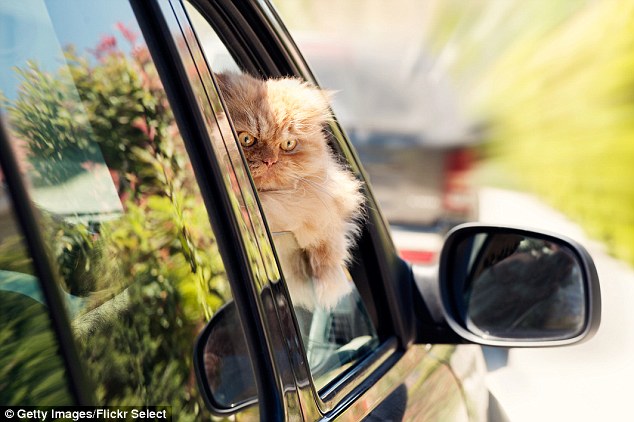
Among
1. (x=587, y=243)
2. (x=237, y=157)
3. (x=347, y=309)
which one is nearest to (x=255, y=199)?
(x=237, y=157)

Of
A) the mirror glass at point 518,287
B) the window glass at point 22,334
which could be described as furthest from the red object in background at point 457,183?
the window glass at point 22,334

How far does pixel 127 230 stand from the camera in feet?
3.43

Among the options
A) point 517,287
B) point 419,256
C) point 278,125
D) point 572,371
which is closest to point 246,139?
point 278,125

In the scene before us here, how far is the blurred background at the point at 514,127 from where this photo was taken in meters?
6.88

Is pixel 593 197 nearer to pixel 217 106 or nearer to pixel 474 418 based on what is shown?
pixel 474 418

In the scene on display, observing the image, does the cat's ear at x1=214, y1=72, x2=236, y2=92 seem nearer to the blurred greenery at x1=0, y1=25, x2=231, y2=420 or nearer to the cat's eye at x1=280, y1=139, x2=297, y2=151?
the cat's eye at x1=280, y1=139, x2=297, y2=151

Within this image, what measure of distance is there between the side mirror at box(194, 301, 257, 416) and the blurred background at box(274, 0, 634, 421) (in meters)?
3.28

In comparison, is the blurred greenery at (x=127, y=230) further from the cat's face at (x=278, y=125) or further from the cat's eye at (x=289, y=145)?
the cat's eye at (x=289, y=145)

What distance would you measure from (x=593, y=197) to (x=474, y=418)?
23.4ft

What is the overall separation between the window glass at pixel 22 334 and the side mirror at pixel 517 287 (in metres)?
1.34

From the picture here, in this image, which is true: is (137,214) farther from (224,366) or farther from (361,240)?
(361,240)

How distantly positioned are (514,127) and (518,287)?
9607 millimetres

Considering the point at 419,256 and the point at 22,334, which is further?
the point at 419,256

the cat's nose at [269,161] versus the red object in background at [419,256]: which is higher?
the cat's nose at [269,161]
